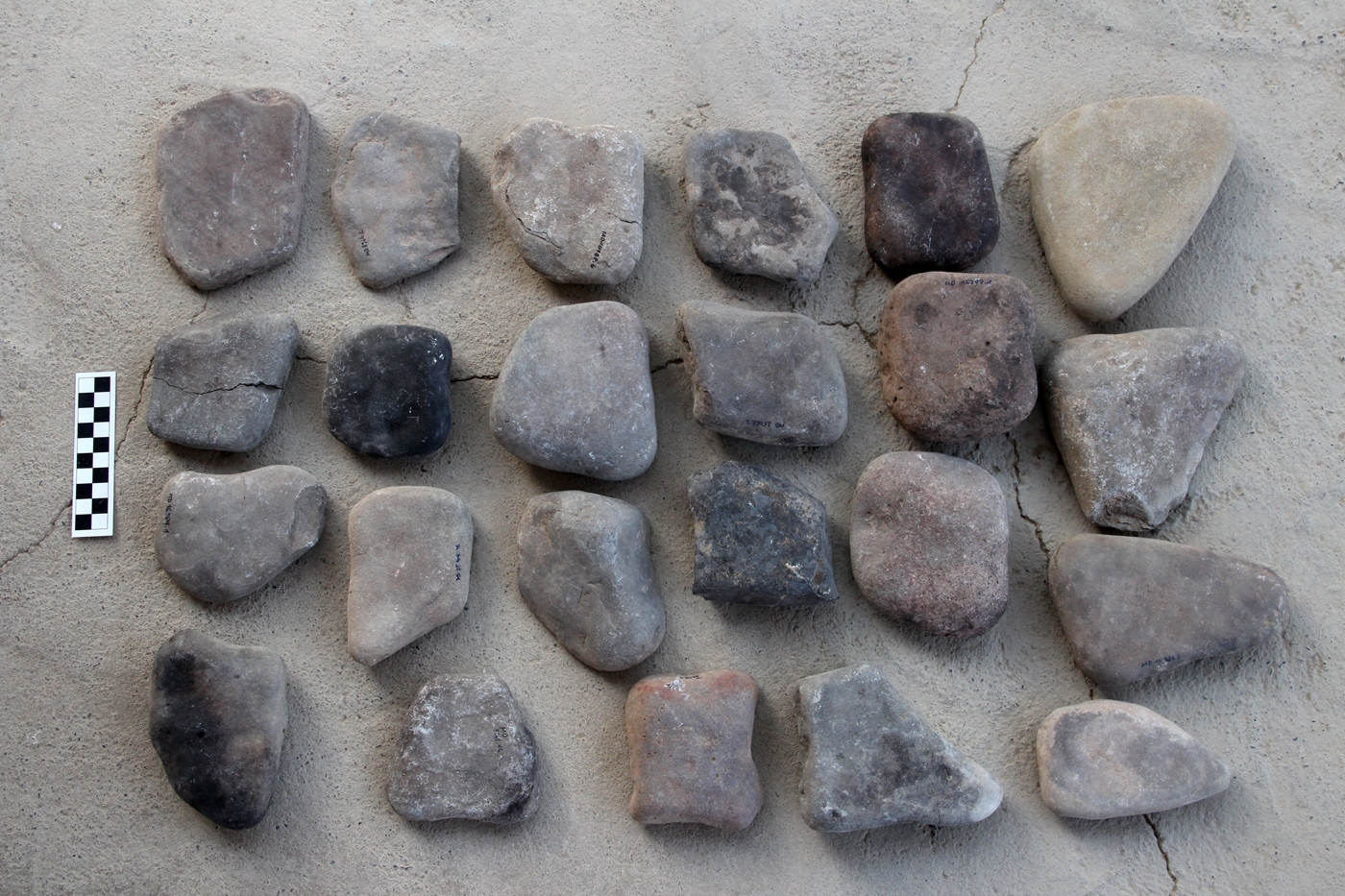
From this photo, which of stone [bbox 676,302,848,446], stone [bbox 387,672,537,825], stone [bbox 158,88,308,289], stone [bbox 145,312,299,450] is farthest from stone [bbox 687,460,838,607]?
stone [bbox 158,88,308,289]

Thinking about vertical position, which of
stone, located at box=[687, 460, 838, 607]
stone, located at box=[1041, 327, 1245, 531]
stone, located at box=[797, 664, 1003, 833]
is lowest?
stone, located at box=[797, 664, 1003, 833]

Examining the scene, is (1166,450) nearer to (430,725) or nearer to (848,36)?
(848,36)

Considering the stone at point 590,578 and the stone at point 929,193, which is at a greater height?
the stone at point 929,193

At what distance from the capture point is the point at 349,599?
1.48 metres

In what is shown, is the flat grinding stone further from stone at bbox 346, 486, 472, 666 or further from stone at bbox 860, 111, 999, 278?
stone at bbox 346, 486, 472, 666

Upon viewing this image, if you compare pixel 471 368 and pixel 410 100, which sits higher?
pixel 410 100

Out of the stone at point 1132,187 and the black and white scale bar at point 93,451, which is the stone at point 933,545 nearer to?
the stone at point 1132,187

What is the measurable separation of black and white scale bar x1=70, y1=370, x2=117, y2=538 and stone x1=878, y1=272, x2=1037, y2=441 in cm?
131

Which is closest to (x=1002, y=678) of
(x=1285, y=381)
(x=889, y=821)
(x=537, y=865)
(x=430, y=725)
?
(x=889, y=821)

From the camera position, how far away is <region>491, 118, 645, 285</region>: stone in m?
1.50

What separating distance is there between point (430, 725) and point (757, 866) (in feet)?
1.91

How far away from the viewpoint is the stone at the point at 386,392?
1.46m

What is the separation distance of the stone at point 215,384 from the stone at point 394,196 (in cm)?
22

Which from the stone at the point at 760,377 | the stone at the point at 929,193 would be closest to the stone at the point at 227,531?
the stone at the point at 760,377
